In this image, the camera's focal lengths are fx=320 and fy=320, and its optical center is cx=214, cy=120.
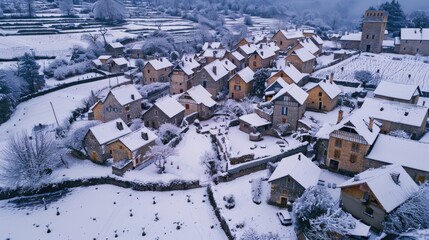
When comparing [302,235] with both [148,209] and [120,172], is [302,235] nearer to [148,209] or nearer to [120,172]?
[148,209]

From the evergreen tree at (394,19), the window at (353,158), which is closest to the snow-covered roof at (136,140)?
the window at (353,158)

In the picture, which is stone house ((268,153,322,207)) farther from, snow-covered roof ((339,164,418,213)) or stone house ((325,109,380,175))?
stone house ((325,109,380,175))

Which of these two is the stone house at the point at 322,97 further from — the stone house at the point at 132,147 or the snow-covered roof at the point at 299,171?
the stone house at the point at 132,147

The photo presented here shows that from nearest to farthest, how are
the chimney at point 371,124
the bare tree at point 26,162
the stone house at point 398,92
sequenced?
1. the chimney at point 371,124
2. the bare tree at point 26,162
3. the stone house at point 398,92

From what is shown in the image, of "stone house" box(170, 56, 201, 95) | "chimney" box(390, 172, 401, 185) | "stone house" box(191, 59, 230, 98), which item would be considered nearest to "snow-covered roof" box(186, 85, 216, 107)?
"stone house" box(191, 59, 230, 98)

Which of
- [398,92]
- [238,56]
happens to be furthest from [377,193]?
[238,56]

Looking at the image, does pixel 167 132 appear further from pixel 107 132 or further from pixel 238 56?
pixel 238 56
